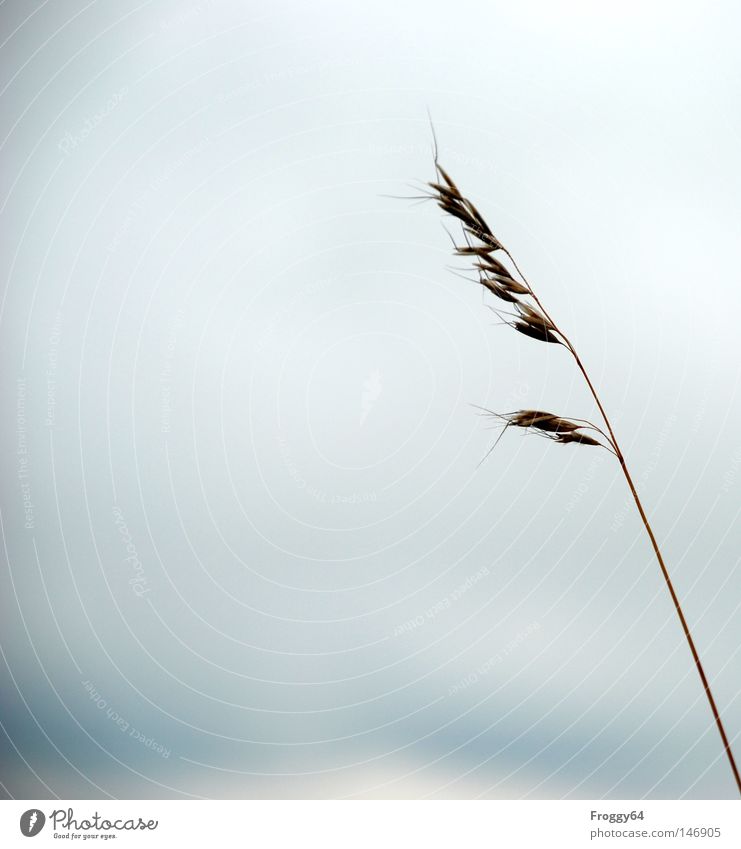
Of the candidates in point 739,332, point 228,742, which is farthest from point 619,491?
point 228,742

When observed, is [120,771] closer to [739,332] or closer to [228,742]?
[228,742]

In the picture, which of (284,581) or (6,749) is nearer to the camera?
(6,749)
